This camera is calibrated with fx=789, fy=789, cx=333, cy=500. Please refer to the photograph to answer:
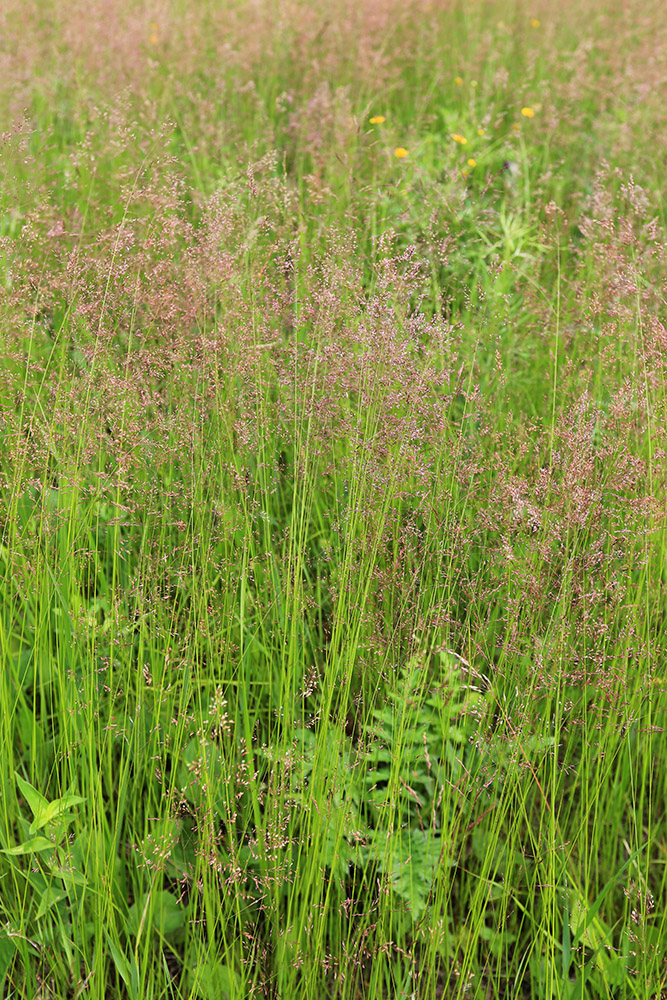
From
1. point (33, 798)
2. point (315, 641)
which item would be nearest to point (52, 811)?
point (33, 798)

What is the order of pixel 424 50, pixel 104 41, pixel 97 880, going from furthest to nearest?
1. pixel 424 50
2. pixel 104 41
3. pixel 97 880

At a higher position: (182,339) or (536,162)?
(536,162)

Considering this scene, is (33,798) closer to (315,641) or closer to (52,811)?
(52,811)

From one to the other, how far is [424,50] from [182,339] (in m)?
3.39

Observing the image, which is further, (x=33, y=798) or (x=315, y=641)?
(x=315, y=641)

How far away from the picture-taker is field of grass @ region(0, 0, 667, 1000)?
1401 mm

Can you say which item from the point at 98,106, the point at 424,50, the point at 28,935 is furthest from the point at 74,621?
the point at 424,50

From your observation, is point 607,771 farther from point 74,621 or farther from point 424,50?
point 424,50

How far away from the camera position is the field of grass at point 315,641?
55.2 inches

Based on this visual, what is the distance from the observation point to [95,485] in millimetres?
1816

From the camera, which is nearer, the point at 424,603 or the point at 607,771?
the point at 607,771

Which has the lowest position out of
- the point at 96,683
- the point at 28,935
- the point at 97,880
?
the point at 28,935

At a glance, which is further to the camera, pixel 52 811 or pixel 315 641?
pixel 315 641

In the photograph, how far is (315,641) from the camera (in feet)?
5.93
